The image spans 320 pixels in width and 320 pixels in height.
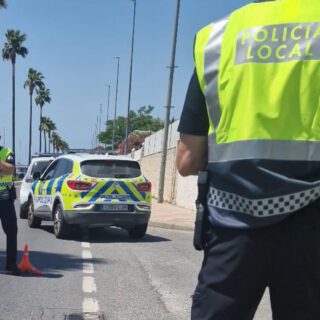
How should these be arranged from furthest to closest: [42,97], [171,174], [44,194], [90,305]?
[42,97], [171,174], [44,194], [90,305]

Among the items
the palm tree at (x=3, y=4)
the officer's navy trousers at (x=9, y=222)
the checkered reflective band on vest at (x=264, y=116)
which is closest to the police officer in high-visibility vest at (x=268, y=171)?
the checkered reflective band on vest at (x=264, y=116)

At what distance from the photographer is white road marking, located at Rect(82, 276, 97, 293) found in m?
Result: 6.95

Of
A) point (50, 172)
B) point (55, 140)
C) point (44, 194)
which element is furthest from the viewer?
point (55, 140)

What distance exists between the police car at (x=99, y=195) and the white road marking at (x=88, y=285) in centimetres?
398

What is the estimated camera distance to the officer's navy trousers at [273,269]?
200cm

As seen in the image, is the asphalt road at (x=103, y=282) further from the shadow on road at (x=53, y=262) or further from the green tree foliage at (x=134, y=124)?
the green tree foliage at (x=134, y=124)

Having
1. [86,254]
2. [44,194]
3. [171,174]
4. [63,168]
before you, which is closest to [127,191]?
[63,168]

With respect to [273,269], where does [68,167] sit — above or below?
below

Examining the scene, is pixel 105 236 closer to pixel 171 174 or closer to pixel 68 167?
pixel 68 167

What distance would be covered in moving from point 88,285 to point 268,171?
5589mm

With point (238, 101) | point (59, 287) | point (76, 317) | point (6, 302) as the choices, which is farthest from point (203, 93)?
point (59, 287)

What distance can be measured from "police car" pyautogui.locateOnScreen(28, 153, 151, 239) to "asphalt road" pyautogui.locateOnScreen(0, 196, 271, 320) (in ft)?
A: 1.48

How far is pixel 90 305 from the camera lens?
A: 618 centimetres

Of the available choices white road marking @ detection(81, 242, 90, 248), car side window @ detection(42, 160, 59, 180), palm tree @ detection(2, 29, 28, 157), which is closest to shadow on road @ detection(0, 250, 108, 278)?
white road marking @ detection(81, 242, 90, 248)
